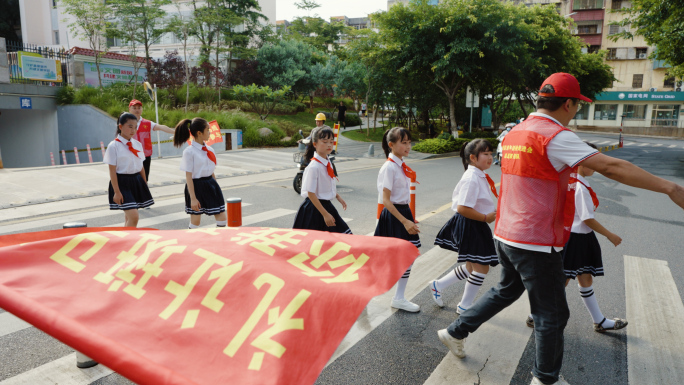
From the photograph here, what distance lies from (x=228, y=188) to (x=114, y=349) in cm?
921

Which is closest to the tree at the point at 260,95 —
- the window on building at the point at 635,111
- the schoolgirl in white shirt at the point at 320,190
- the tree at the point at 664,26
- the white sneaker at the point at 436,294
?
the tree at the point at 664,26

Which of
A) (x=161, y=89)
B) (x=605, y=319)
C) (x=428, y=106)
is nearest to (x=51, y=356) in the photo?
(x=605, y=319)

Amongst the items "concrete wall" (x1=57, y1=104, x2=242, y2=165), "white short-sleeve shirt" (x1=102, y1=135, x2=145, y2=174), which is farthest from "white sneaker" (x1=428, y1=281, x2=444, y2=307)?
"concrete wall" (x1=57, y1=104, x2=242, y2=165)

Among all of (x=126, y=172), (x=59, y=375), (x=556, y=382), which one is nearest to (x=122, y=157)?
(x=126, y=172)

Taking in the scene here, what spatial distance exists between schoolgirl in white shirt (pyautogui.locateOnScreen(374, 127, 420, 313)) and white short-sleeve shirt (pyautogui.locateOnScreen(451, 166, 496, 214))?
45cm

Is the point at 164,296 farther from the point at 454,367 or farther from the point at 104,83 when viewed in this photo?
the point at 104,83

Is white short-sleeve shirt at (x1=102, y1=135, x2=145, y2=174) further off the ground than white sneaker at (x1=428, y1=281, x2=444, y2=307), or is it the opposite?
white short-sleeve shirt at (x1=102, y1=135, x2=145, y2=174)

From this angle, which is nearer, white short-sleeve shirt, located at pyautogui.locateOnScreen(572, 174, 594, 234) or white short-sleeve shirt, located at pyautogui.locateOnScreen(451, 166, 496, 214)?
white short-sleeve shirt, located at pyautogui.locateOnScreen(572, 174, 594, 234)

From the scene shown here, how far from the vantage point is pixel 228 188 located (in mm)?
10945

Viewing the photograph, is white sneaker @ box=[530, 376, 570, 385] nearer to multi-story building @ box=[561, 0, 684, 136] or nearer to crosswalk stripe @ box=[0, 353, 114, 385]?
crosswalk stripe @ box=[0, 353, 114, 385]

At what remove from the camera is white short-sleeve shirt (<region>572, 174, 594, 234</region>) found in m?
3.71

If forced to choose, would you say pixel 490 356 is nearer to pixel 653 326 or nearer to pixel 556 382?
pixel 556 382

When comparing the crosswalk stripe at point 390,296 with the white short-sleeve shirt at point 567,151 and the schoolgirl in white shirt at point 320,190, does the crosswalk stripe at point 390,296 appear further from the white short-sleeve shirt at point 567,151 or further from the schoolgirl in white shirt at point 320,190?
the white short-sleeve shirt at point 567,151

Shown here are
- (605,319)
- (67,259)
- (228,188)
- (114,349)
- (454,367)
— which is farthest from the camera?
(228,188)
